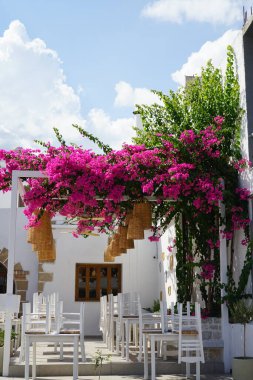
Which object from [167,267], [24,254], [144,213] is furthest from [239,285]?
[24,254]

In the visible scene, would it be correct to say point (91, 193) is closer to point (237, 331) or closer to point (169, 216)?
point (169, 216)

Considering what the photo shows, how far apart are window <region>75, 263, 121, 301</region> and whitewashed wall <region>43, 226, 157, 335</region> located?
17cm

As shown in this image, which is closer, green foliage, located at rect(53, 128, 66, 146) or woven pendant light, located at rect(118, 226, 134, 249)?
green foliage, located at rect(53, 128, 66, 146)

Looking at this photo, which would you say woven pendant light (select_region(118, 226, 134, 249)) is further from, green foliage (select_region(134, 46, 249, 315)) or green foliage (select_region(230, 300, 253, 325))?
green foliage (select_region(230, 300, 253, 325))

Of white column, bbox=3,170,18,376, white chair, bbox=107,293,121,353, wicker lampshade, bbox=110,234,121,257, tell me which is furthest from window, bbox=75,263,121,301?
white column, bbox=3,170,18,376

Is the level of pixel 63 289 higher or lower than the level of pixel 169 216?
lower

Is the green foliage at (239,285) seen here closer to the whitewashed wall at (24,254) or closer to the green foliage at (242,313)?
the green foliage at (242,313)

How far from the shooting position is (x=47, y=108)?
31.0ft

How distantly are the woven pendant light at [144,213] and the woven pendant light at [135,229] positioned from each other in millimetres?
65

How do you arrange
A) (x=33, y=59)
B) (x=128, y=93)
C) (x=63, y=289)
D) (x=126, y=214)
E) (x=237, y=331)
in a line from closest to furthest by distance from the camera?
1. (x=237, y=331)
2. (x=126, y=214)
3. (x=128, y=93)
4. (x=33, y=59)
5. (x=63, y=289)

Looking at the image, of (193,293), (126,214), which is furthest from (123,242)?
(193,293)

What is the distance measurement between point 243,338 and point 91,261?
6923 millimetres

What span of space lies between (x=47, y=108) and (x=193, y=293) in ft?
14.6

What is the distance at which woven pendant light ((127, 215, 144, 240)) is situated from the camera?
8508 mm
